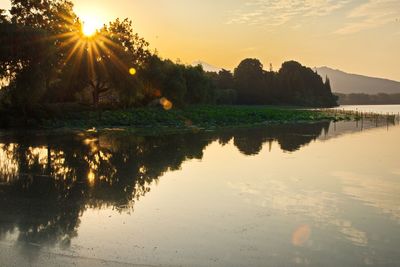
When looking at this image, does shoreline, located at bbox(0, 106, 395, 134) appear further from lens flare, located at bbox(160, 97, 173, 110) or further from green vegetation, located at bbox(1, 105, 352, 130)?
lens flare, located at bbox(160, 97, 173, 110)

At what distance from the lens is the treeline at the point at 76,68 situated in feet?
109

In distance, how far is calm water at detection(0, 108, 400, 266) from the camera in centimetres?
1078

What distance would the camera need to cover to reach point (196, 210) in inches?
599

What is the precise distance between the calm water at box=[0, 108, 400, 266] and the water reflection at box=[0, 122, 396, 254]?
0.20ft

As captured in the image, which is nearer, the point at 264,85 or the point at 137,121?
the point at 137,121

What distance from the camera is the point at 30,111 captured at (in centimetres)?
5181

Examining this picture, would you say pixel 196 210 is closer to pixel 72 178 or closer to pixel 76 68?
pixel 72 178

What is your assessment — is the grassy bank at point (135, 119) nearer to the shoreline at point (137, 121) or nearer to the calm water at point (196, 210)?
the shoreline at point (137, 121)

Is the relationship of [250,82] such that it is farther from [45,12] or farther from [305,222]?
[305,222]

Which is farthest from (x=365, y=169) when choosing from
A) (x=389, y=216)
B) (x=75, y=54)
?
(x=75, y=54)

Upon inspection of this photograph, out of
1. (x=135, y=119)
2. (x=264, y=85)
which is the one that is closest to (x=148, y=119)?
(x=135, y=119)

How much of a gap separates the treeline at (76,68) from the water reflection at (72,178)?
6245 millimetres

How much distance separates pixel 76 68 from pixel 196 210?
5255 centimetres

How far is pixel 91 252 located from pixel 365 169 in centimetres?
1900
